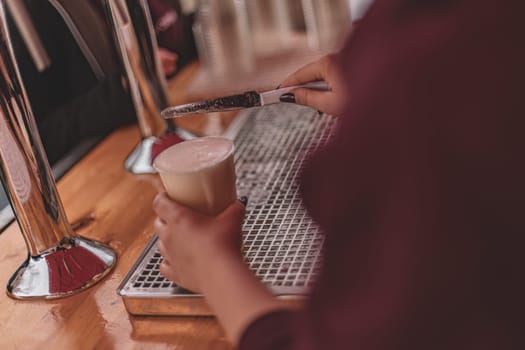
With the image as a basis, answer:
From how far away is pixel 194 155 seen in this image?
0.83 metres

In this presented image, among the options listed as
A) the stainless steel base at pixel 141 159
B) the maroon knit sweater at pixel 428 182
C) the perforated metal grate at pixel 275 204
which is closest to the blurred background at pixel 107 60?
the stainless steel base at pixel 141 159

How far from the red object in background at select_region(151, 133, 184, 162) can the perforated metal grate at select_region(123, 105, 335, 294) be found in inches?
4.9

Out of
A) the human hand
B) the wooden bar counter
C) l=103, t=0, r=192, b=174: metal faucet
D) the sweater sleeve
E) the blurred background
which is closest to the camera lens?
the sweater sleeve

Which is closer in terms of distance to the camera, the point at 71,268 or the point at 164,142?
the point at 71,268

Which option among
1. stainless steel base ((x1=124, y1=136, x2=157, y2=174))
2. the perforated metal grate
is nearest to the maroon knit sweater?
the perforated metal grate

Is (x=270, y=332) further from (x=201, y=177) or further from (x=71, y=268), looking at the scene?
(x=71, y=268)

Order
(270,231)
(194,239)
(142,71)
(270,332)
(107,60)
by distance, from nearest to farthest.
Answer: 1. (270,332)
2. (194,239)
3. (270,231)
4. (142,71)
5. (107,60)

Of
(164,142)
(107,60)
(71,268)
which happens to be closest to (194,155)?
(71,268)

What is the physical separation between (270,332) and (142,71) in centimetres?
81

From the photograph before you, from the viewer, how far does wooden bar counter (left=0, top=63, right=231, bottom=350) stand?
0.83 meters

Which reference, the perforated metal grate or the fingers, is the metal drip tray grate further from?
the fingers

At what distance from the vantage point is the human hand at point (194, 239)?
2.30 ft

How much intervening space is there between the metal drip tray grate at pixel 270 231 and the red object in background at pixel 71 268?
0.28ft

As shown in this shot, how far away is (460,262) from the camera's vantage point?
486 mm
